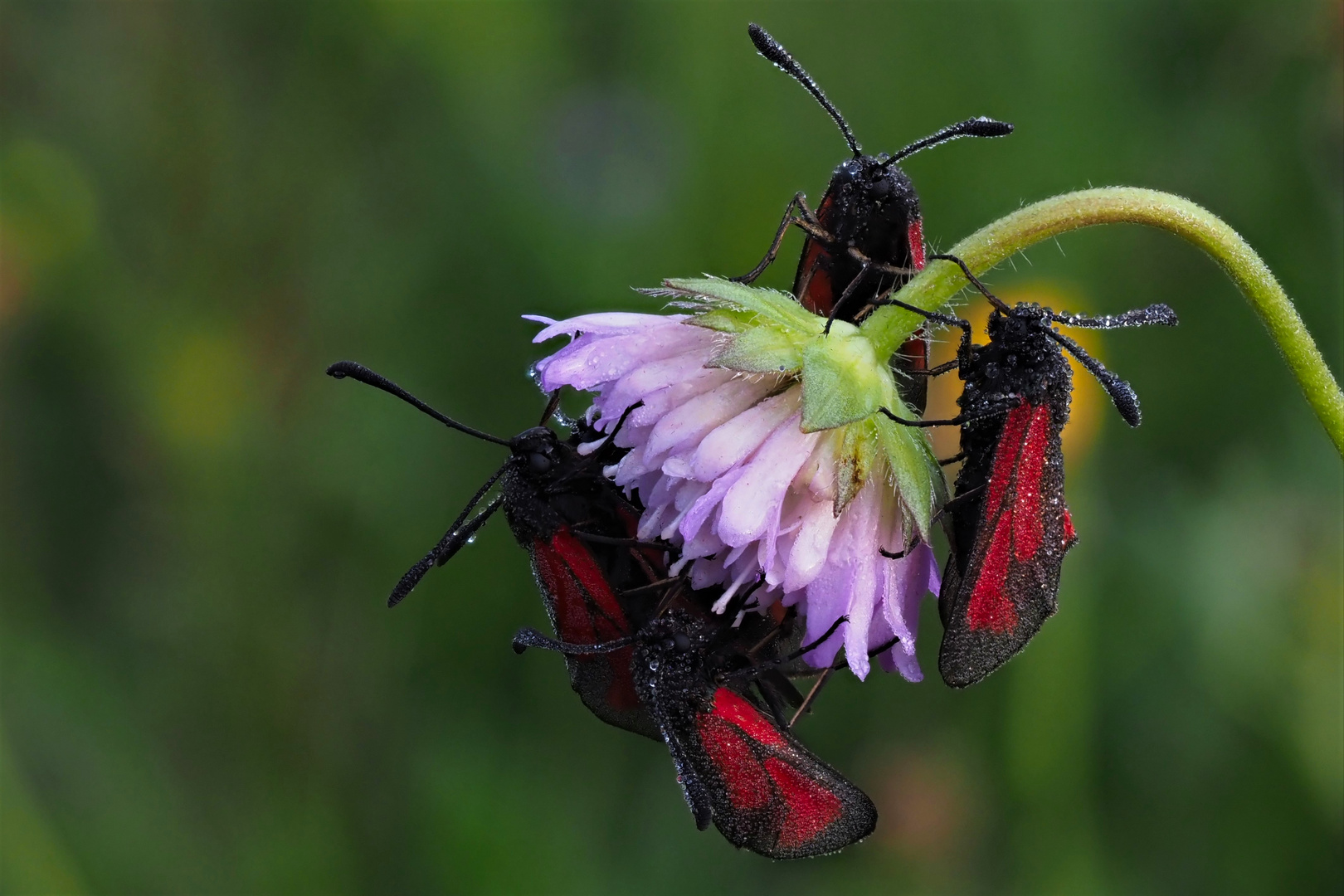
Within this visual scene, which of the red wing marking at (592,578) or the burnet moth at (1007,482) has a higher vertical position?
the burnet moth at (1007,482)

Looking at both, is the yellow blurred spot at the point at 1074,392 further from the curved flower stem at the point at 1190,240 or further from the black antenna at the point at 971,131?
the curved flower stem at the point at 1190,240

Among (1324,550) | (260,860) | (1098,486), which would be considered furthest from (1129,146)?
(260,860)

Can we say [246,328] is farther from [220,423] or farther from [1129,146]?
[1129,146]

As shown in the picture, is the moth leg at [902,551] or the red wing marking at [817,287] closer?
the moth leg at [902,551]

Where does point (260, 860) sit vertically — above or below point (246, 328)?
below

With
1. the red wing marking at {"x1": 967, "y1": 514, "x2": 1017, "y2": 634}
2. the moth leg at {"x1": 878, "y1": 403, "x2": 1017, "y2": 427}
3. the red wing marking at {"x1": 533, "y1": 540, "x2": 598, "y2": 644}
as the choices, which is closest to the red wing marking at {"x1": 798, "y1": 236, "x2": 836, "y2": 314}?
the moth leg at {"x1": 878, "y1": 403, "x2": 1017, "y2": 427}

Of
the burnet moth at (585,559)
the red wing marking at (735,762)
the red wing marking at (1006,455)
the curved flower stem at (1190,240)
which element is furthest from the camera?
the burnet moth at (585,559)

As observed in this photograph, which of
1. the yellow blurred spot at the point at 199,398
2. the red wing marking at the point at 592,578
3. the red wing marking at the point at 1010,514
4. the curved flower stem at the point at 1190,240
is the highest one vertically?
the curved flower stem at the point at 1190,240

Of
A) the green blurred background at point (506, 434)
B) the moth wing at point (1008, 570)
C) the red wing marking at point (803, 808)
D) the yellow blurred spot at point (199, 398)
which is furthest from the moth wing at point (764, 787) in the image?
the yellow blurred spot at point (199, 398)
